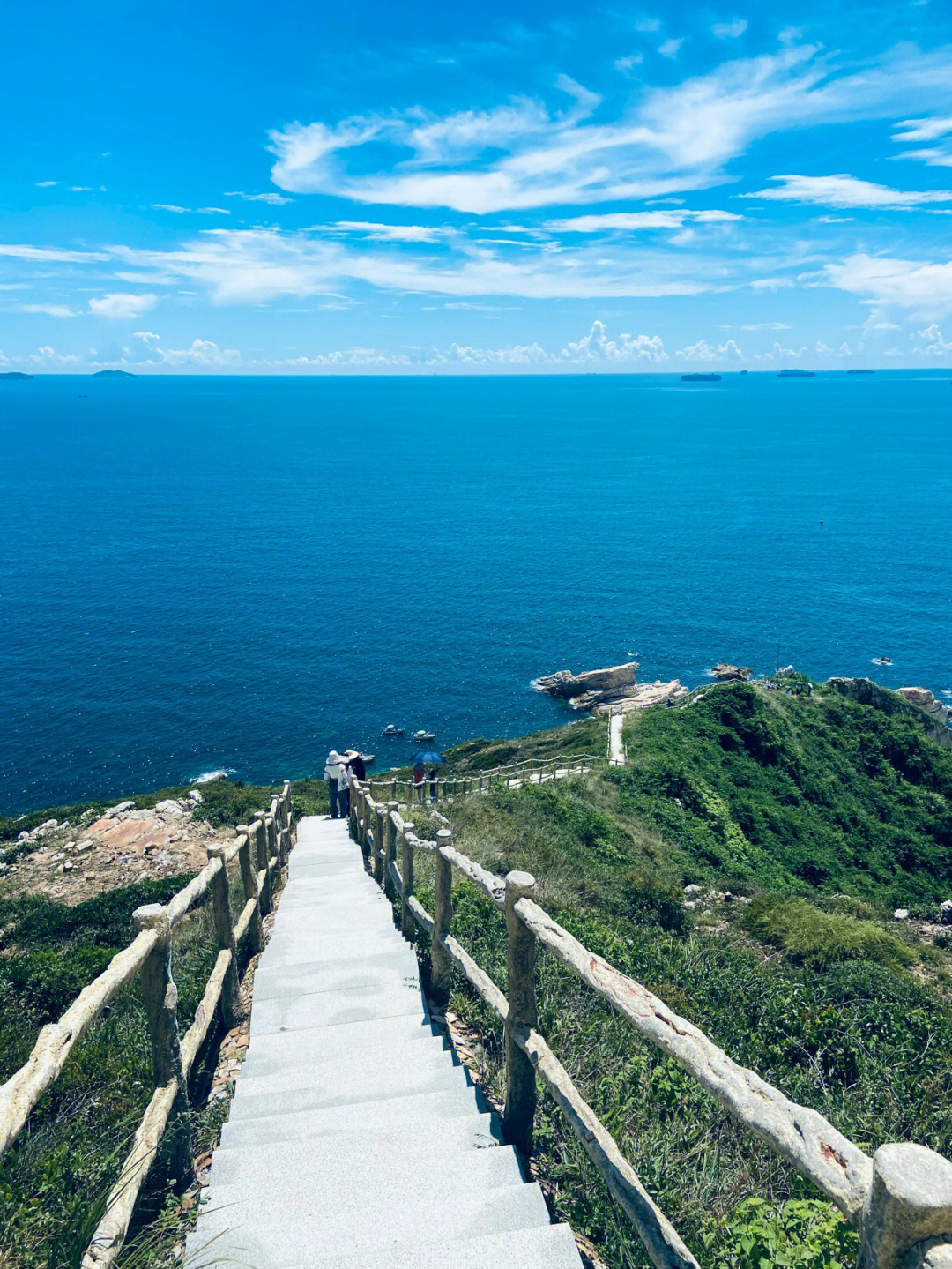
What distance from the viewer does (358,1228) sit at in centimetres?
354

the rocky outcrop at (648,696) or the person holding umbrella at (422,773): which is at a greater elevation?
the person holding umbrella at (422,773)

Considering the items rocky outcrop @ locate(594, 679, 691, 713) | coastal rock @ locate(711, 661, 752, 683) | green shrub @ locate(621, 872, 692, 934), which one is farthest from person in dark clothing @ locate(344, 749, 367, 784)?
coastal rock @ locate(711, 661, 752, 683)

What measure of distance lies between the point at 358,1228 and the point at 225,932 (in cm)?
339

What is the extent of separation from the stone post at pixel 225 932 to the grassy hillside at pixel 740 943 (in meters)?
1.90

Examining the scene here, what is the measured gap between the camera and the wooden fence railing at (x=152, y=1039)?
120 inches

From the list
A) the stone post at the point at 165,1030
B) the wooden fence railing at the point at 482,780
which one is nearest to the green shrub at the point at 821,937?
the stone post at the point at 165,1030

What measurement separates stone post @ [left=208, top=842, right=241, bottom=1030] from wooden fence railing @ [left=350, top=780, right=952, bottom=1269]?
1.71 meters

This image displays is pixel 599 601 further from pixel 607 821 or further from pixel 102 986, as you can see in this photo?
pixel 102 986

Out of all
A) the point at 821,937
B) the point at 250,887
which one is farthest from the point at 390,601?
the point at 250,887

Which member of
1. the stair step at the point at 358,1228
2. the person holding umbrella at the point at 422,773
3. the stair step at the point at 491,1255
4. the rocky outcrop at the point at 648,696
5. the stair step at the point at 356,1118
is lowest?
the rocky outcrop at the point at 648,696

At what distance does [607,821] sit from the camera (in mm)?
19094

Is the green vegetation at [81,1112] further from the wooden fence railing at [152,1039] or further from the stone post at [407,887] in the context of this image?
the stone post at [407,887]

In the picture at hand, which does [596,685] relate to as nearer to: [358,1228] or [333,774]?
[333,774]

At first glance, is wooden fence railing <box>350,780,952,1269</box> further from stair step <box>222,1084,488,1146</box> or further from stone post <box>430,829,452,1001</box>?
stair step <box>222,1084,488,1146</box>
